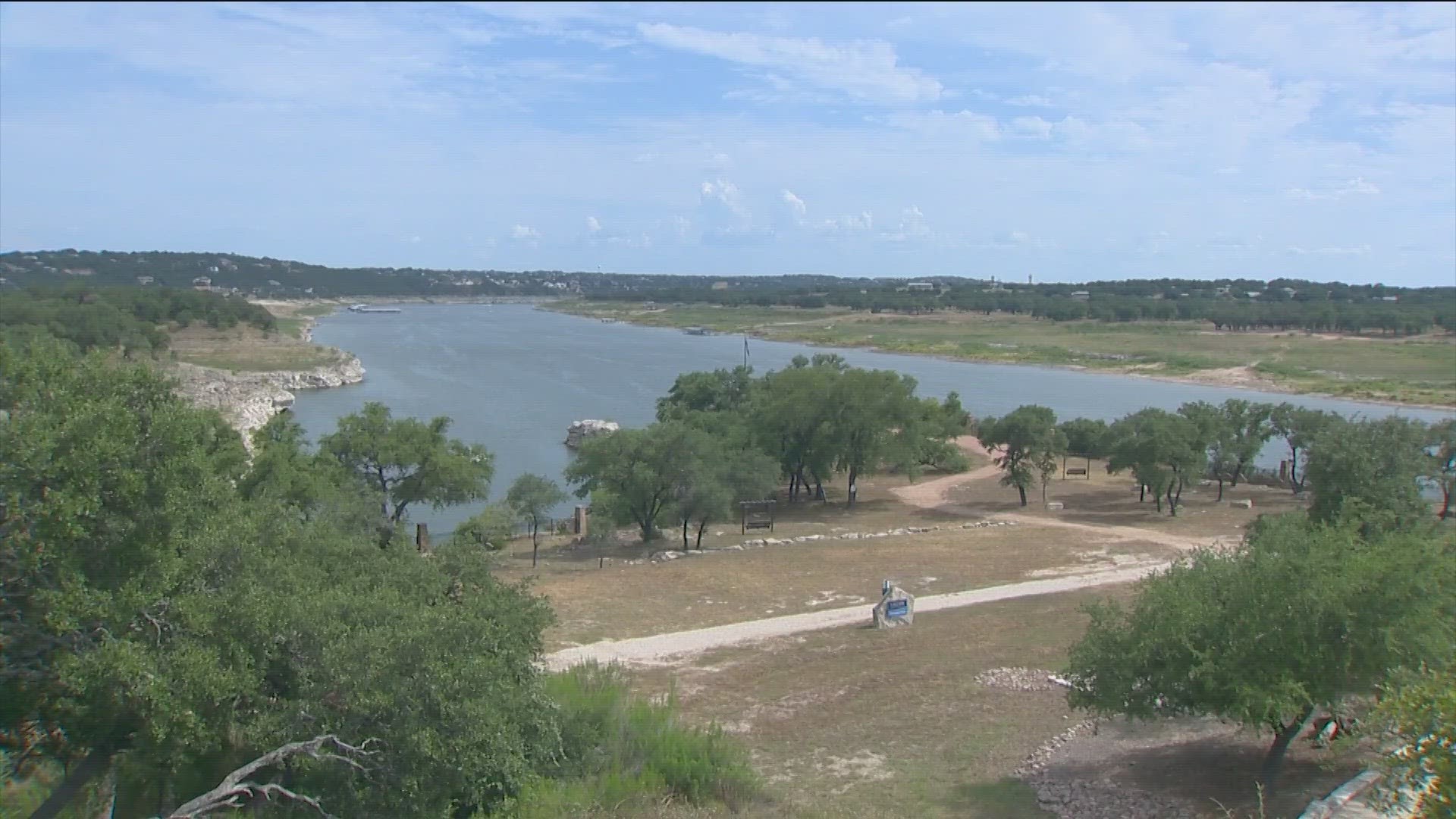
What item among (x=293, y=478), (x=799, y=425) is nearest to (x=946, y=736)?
(x=293, y=478)

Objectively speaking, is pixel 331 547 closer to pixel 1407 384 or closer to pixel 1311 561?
pixel 1311 561

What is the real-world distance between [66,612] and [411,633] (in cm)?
293

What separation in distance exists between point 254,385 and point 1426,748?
7844 cm

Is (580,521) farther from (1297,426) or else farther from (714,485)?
(1297,426)

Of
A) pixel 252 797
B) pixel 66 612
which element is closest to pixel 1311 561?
pixel 252 797

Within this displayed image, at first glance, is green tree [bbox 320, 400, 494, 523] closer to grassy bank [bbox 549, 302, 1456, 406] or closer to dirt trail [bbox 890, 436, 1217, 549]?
dirt trail [bbox 890, 436, 1217, 549]

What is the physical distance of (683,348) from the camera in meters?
126

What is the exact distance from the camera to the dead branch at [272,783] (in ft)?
30.5

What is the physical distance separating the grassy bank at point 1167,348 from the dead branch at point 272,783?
84746mm

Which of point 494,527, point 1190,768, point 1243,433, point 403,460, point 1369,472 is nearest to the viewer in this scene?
point 1190,768

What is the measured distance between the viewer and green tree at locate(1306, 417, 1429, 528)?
23.7m

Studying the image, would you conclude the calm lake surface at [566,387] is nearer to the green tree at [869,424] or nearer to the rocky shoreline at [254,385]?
the rocky shoreline at [254,385]

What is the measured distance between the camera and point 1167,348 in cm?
11794

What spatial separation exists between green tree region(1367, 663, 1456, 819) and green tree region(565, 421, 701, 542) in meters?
26.3
